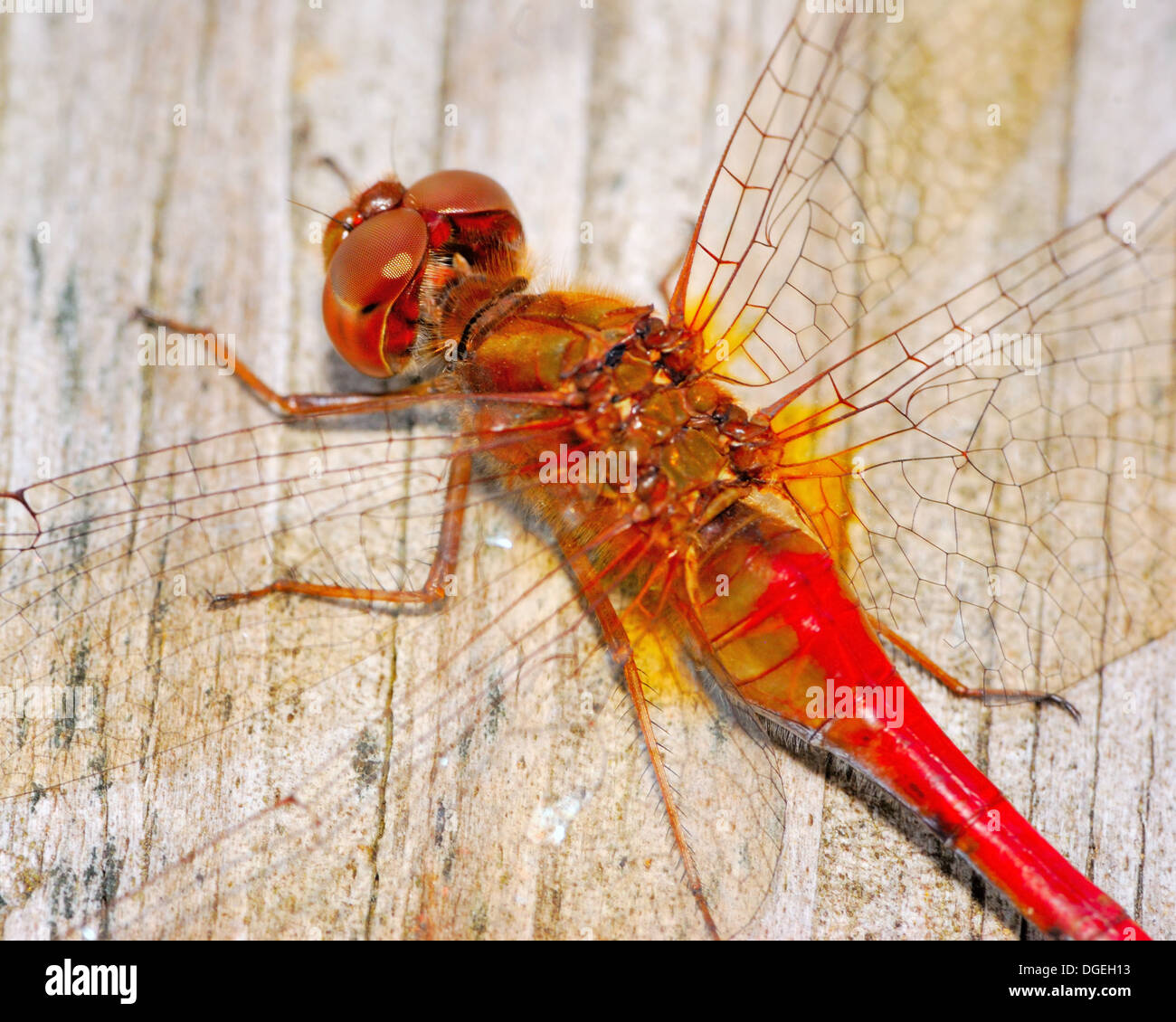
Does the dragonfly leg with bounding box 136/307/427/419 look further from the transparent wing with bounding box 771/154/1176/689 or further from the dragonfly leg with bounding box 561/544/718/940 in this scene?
the transparent wing with bounding box 771/154/1176/689

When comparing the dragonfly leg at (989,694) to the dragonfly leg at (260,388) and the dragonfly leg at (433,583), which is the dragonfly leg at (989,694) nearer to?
the dragonfly leg at (433,583)

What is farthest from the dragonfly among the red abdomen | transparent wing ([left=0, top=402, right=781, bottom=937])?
the red abdomen

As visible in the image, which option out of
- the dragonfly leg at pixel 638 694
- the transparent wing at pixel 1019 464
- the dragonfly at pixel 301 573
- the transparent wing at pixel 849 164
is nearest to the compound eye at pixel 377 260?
the dragonfly at pixel 301 573

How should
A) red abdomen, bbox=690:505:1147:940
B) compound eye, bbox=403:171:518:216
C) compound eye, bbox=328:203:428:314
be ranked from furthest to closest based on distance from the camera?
1. compound eye, bbox=403:171:518:216
2. compound eye, bbox=328:203:428:314
3. red abdomen, bbox=690:505:1147:940

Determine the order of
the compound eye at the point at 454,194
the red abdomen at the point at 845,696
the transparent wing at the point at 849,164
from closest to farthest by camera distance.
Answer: the red abdomen at the point at 845,696 → the compound eye at the point at 454,194 → the transparent wing at the point at 849,164

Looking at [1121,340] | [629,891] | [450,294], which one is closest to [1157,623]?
[1121,340]

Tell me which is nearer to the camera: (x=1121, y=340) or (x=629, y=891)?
(x=629, y=891)
